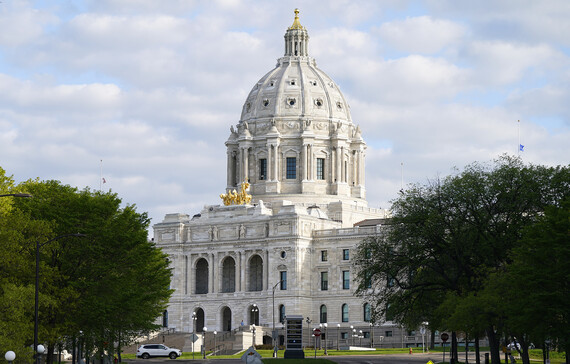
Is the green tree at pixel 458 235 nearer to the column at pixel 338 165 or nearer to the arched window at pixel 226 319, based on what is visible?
the arched window at pixel 226 319

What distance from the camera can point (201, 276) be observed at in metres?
178

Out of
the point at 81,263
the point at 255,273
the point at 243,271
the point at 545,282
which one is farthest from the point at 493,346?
the point at 255,273

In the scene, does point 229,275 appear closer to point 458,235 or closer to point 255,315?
point 255,315

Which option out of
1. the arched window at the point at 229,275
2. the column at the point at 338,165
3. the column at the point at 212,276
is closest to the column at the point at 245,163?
the column at the point at 338,165

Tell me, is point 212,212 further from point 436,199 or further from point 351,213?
point 436,199

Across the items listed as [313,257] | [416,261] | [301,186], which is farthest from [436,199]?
[301,186]

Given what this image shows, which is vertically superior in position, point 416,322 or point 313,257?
point 313,257

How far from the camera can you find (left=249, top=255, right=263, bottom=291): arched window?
171875mm

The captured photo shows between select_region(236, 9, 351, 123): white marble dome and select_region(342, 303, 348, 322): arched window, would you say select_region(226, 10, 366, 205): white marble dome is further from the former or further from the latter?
select_region(342, 303, 348, 322): arched window

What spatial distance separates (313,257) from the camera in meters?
168

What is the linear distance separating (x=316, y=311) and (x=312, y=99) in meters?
34.3

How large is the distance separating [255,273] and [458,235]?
279 feet

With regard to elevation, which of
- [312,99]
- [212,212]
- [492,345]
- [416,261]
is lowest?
[492,345]

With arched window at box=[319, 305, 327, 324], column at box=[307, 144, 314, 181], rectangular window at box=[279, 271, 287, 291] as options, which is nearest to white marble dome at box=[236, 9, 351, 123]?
column at box=[307, 144, 314, 181]
